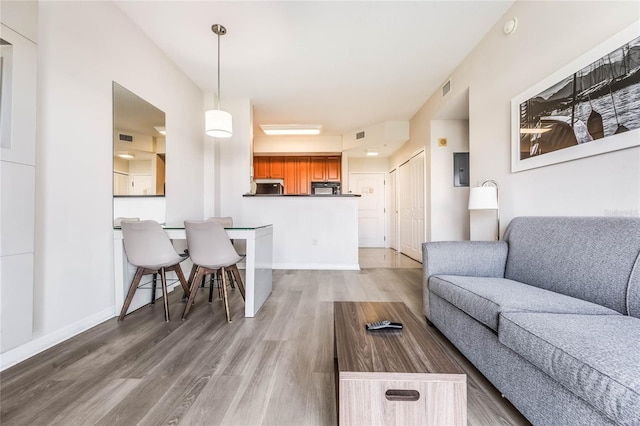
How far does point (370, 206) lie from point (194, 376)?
6.18 m

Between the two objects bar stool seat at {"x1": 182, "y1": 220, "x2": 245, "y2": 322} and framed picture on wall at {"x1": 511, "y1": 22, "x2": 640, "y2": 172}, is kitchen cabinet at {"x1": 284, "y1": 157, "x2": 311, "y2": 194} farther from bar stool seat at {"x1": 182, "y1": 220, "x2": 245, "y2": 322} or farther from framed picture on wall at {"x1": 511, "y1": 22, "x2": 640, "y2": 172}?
framed picture on wall at {"x1": 511, "y1": 22, "x2": 640, "y2": 172}

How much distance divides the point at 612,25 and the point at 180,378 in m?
3.19

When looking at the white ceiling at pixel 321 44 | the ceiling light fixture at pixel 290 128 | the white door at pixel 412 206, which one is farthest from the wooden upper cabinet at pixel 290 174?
the white door at pixel 412 206

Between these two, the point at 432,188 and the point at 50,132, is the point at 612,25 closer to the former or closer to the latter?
the point at 432,188

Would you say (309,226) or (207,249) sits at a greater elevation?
(309,226)

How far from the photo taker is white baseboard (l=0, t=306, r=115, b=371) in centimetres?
153

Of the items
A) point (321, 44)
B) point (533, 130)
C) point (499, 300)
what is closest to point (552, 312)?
point (499, 300)

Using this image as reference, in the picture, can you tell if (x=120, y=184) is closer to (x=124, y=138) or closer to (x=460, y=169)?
(x=124, y=138)

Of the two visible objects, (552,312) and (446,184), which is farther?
(446,184)

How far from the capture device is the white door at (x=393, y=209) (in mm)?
6441

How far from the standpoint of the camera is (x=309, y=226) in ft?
14.0

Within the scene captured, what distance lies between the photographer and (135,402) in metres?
1.23

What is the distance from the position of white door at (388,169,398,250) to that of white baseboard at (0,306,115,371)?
569 centimetres

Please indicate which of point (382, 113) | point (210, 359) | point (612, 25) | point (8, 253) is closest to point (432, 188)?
point (382, 113)
